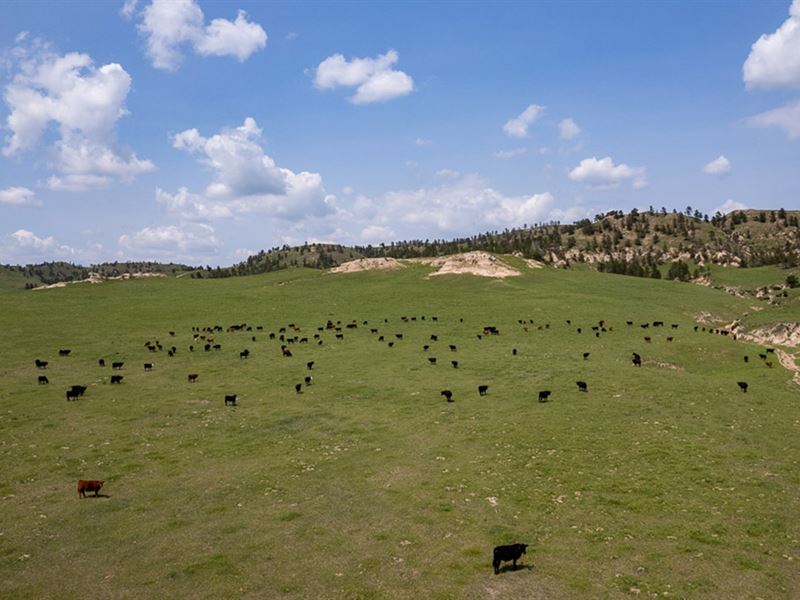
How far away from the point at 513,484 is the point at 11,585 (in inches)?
790

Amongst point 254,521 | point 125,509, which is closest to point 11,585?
point 125,509

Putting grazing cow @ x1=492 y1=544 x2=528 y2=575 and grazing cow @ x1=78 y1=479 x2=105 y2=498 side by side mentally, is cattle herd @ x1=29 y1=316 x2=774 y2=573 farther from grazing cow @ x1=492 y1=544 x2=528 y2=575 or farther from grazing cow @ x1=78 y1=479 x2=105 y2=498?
grazing cow @ x1=492 y1=544 x2=528 y2=575

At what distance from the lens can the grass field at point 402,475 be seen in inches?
705

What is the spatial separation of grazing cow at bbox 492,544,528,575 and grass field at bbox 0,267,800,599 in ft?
1.42

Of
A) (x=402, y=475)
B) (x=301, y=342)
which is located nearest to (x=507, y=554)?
(x=402, y=475)

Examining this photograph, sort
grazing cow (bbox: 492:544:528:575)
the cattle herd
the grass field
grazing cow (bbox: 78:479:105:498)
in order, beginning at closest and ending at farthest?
grazing cow (bbox: 492:544:528:575), the grass field, grazing cow (bbox: 78:479:105:498), the cattle herd

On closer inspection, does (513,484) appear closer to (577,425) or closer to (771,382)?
(577,425)

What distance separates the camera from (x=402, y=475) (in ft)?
86.9

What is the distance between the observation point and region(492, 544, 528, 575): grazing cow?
1761cm

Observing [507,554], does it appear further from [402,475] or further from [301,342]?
[301,342]

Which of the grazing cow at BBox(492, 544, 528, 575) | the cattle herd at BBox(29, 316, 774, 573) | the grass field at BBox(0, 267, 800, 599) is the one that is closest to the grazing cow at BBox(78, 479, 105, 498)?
the cattle herd at BBox(29, 316, 774, 573)

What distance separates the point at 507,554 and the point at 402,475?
30.8ft

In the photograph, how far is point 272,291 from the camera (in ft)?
392

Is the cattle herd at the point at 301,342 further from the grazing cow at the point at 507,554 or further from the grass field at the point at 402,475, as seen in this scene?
the grazing cow at the point at 507,554
